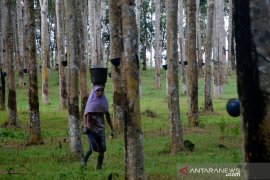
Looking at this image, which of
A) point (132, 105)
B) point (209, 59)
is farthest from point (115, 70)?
point (132, 105)

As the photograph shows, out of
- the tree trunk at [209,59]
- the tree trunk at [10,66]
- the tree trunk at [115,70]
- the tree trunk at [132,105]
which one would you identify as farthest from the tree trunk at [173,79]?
the tree trunk at [209,59]

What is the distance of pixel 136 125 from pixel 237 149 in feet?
17.4

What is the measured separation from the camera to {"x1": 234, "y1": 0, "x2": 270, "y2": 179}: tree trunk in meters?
2.56

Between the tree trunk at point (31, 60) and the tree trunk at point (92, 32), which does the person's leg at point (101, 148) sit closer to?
the tree trunk at point (31, 60)

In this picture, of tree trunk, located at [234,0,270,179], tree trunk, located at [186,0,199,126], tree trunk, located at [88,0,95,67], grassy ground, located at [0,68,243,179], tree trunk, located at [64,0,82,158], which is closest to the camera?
tree trunk, located at [234,0,270,179]

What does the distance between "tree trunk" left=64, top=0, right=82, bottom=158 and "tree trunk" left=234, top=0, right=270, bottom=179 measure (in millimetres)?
7749

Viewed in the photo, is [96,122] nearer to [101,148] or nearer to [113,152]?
[101,148]

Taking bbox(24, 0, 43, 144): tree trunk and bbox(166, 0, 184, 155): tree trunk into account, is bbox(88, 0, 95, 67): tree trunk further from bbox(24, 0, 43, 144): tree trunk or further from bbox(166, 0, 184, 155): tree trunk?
bbox(166, 0, 184, 155): tree trunk

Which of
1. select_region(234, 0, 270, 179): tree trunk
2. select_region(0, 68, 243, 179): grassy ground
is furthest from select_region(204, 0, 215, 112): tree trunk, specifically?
select_region(234, 0, 270, 179): tree trunk

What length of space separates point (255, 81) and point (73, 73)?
794cm

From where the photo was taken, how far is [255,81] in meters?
2.59

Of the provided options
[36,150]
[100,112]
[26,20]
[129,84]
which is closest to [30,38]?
[26,20]

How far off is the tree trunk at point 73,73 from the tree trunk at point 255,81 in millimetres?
7749

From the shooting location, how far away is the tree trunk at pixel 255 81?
101 inches
